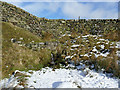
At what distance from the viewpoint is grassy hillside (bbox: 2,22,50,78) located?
7.66 metres

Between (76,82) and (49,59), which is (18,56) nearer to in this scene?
(49,59)

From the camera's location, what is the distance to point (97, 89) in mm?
4996

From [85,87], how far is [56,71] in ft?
9.69

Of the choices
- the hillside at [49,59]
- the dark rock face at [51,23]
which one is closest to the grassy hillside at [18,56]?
the hillside at [49,59]

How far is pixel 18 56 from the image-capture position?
845 centimetres

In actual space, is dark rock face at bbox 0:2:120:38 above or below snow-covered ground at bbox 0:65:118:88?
above

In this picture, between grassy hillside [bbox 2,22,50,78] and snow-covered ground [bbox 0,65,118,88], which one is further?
grassy hillside [bbox 2,22,50,78]

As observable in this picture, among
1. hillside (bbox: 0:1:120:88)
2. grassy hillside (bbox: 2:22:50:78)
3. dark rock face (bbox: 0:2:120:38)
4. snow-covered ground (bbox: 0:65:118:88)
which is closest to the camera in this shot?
snow-covered ground (bbox: 0:65:118:88)

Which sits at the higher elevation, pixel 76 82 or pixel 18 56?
pixel 18 56

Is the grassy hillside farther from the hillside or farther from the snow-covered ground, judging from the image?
the snow-covered ground

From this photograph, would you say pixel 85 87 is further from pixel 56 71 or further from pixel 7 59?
pixel 7 59

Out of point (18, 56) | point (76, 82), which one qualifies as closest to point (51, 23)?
point (18, 56)

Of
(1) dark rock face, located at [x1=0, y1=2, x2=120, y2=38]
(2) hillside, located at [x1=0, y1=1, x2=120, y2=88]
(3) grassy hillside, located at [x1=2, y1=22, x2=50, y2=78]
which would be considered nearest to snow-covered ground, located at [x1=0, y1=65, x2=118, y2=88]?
(2) hillside, located at [x1=0, y1=1, x2=120, y2=88]

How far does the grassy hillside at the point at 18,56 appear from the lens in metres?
7.66
